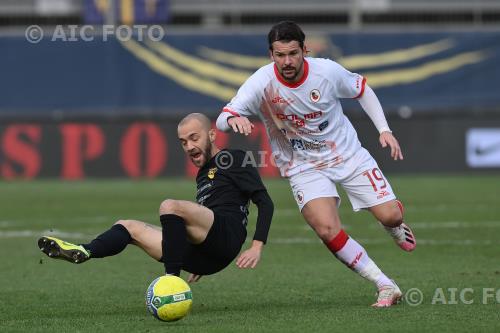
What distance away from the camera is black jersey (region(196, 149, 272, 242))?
773 centimetres

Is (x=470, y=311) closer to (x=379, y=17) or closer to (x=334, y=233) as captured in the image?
(x=334, y=233)

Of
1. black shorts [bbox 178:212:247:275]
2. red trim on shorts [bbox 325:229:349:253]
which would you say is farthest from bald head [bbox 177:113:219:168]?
red trim on shorts [bbox 325:229:349:253]

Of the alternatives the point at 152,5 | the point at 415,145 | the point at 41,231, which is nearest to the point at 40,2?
the point at 152,5

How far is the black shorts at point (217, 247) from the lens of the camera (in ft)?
24.7

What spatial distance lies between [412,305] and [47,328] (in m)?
2.57

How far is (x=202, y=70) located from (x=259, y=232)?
1550cm

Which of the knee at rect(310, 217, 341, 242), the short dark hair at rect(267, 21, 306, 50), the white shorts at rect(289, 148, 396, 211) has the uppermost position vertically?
the short dark hair at rect(267, 21, 306, 50)

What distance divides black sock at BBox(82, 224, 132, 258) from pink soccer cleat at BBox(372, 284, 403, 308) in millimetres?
1817

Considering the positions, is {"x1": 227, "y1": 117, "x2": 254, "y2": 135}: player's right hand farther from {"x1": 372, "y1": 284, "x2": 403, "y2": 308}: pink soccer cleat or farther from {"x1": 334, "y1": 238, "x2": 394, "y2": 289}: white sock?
{"x1": 372, "y1": 284, "x2": 403, "y2": 308}: pink soccer cleat

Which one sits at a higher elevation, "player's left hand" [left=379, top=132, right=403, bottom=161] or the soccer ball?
"player's left hand" [left=379, top=132, right=403, bottom=161]

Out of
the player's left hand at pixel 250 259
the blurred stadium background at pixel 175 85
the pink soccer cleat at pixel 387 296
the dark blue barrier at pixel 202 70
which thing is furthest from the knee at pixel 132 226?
the dark blue barrier at pixel 202 70

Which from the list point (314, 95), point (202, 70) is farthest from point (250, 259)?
point (202, 70)

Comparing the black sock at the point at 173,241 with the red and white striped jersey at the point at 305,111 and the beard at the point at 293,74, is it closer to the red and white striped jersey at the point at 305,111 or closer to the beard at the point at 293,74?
the red and white striped jersey at the point at 305,111

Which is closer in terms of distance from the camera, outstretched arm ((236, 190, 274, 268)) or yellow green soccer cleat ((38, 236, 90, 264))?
outstretched arm ((236, 190, 274, 268))
